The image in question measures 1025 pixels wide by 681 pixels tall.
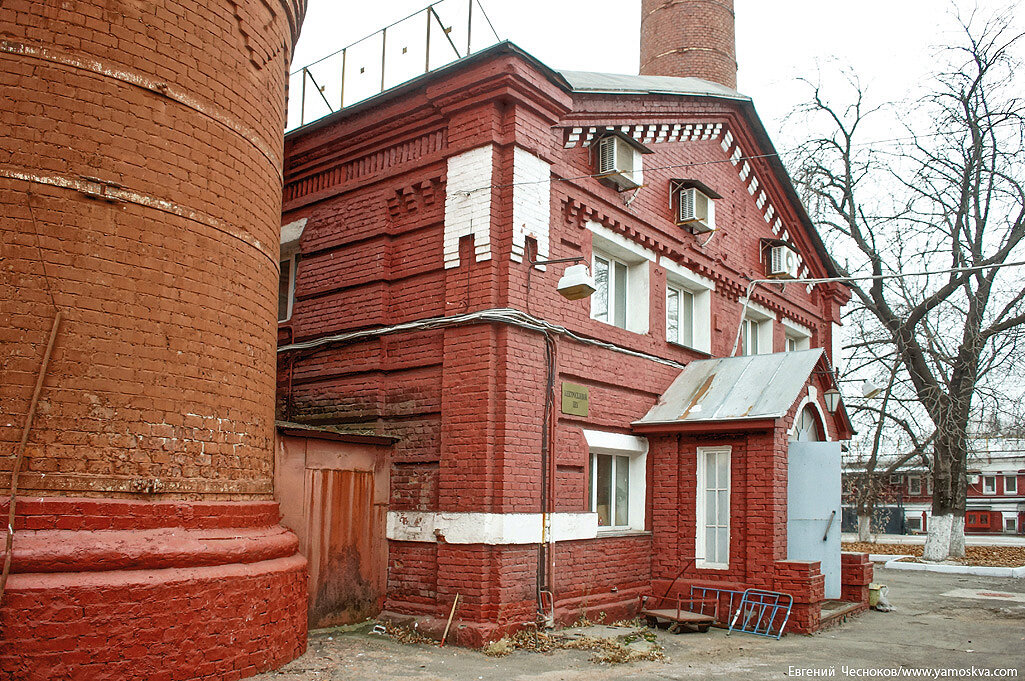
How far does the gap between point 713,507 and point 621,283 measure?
10.9 ft

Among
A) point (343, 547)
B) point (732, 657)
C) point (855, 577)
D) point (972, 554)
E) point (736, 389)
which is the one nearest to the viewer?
point (732, 657)

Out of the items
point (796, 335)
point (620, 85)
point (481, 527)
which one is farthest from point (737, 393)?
point (796, 335)

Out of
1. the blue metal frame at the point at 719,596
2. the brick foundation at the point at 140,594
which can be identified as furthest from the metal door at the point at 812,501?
the brick foundation at the point at 140,594

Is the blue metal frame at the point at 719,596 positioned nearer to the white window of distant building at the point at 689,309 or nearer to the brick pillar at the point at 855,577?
the brick pillar at the point at 855,577

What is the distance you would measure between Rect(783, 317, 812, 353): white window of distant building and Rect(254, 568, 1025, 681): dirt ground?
242 inches

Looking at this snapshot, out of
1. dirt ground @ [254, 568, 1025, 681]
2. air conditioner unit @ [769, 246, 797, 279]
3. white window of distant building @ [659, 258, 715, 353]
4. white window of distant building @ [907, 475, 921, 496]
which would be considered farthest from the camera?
white window of distant building @ [907, 475, 921, 496]

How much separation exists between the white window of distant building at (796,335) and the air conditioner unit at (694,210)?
4091 millimetres

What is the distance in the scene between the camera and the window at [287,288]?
1213 cm

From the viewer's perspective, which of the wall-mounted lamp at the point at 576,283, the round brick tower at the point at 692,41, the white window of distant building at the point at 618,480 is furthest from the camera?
the round brick tower at the point at 692,41

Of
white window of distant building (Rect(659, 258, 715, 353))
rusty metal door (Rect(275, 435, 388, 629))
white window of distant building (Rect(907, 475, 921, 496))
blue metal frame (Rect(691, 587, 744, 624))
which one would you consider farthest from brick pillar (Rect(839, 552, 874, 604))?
white window of distant building (Rect(907, 475, 921, 496))

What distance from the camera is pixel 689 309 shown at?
1347 centimetres

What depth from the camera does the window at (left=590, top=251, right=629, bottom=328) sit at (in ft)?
38.1

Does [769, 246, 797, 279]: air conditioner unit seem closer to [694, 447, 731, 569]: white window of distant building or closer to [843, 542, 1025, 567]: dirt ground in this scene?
[694, 447, 731, 569]: white window of distant building

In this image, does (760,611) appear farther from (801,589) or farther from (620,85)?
(620,85)
